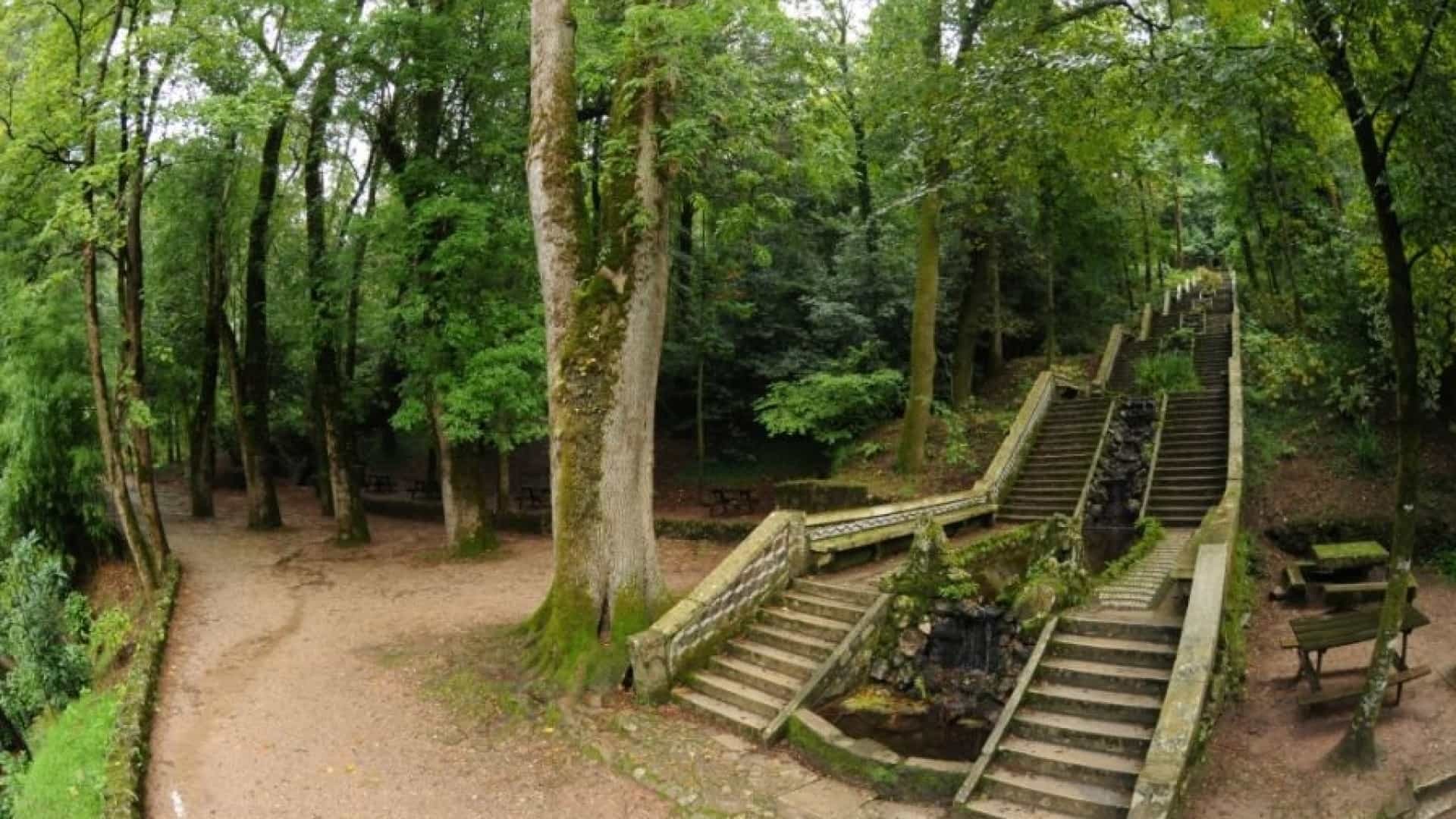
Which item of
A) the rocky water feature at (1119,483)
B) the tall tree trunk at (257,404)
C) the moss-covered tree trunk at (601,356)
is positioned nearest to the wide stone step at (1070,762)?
the moss-covered tree trunk at (601,356)

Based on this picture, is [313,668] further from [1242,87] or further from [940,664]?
[1242,87]

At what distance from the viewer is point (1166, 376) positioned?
816 inches

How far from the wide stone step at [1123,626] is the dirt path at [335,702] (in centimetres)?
461

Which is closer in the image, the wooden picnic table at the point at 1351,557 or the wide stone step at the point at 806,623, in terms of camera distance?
the wide stone step at the point at 806,623

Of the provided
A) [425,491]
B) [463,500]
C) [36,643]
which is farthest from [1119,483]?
[425,491]

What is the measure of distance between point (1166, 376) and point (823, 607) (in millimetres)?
13873

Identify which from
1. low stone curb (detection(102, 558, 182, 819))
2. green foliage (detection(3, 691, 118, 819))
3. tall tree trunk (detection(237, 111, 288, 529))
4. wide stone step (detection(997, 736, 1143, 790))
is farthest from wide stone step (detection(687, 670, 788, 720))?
tall tree trunk (detection(237, 111, 288, 529))

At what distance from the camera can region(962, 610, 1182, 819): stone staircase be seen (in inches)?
272

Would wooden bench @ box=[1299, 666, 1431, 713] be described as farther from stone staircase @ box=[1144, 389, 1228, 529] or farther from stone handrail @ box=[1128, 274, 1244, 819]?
stone staircase @ box=[1144, 389, 1228, 529]

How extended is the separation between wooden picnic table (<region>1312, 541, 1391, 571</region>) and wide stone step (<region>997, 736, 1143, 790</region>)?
23.2 feet

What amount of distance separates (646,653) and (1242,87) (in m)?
8.03

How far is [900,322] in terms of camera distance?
23094 millimetres

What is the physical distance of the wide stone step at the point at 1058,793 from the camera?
21.9 ft

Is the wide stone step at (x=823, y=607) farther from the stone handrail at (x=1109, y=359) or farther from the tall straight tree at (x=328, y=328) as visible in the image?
the stone handrail at (x=1109, y=359)
